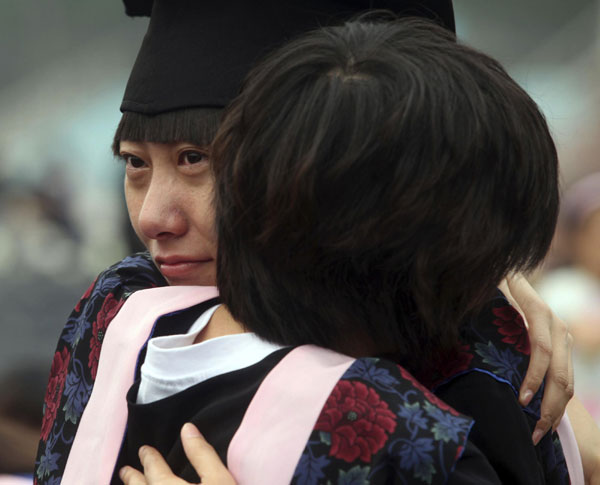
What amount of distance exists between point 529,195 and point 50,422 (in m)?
→ 0.87

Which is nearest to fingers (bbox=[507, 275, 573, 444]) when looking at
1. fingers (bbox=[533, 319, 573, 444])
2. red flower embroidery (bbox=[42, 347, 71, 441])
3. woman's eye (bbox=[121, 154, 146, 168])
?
fingers (bbox=[533, 319, 573, 444])

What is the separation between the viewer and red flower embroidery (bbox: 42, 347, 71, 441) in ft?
4.93

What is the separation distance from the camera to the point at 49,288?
179 inches

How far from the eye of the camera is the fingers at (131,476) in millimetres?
1138

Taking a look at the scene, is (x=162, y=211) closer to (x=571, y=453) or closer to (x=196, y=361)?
(x=196, y=361)

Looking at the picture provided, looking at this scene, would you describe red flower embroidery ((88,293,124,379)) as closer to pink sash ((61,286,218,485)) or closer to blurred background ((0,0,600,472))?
pink sash ((61,286,218,485))

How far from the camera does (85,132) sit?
4.35m

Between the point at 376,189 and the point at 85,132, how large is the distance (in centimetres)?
352

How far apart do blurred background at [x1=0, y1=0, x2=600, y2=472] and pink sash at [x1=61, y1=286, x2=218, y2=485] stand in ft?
10.2

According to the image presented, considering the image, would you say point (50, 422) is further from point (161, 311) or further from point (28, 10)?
point (28, 10)

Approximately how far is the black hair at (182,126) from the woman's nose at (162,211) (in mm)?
75

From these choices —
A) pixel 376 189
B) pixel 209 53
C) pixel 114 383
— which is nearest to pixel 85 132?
pixel 209 53

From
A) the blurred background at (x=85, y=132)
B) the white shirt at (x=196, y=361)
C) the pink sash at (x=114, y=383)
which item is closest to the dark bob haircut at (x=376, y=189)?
the white shirt at (x=196, y=361)

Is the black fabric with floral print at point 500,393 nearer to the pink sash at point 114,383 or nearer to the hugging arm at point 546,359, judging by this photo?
the hugging arm at point 546,359
